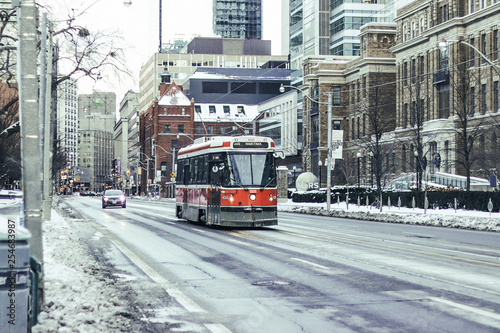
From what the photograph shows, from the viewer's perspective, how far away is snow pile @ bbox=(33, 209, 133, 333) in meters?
7.25

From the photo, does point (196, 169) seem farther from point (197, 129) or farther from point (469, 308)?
point (197, 129)

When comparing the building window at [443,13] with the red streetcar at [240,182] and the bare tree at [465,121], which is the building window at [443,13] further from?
the red streetcar at [240,182]

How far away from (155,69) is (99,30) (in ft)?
500

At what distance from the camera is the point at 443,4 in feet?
224

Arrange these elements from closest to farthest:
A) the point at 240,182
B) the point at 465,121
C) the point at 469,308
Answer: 1. the point at 469,308
2. the point at 240,182
3. the point at 465,121

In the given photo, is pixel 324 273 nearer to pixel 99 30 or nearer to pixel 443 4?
pixel 99 30

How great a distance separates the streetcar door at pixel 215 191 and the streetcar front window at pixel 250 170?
0.38 m

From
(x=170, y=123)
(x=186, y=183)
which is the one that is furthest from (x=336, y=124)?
(x=186, y=183)

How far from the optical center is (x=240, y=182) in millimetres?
25641

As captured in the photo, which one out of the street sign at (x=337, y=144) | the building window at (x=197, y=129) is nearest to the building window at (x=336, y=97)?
the building window at (x=197, y=129)

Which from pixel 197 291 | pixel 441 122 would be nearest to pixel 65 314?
pixel 197 291

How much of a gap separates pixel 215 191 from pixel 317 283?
14.8m

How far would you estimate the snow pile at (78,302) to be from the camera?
7.25 m

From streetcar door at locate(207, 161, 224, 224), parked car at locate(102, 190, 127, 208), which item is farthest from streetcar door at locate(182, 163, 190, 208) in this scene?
parked car at locate(102, 190, 127, 208)
